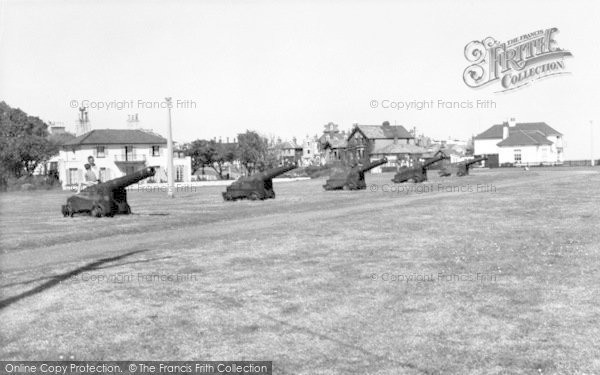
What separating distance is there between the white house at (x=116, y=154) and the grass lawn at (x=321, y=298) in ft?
169

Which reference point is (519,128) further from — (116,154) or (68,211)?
(68,211)

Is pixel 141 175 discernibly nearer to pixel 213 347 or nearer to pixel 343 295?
pixel 343 295

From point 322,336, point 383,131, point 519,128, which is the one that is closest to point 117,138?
point 383,131

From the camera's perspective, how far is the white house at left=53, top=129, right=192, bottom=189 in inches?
2519

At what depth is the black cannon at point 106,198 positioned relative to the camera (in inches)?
763

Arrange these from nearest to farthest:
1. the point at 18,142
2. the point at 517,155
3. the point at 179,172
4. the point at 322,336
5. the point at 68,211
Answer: the point at 322,336
the point at 68,211
the point at 18,142
the point at 179,172
the point at 517,155

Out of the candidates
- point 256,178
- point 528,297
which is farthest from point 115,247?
point 256,178

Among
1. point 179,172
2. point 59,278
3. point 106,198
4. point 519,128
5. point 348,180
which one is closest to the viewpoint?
point 59,278

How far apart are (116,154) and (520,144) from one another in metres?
60.2

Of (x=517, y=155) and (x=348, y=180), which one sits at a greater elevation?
(x=517, y=155)

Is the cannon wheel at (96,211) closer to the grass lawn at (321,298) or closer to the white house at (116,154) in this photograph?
the grass lawn at (321,298)

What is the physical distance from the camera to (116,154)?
6600cm

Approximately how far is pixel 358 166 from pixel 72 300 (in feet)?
88.1

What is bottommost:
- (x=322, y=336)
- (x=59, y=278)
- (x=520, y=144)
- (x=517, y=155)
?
(x=322, y=336)
